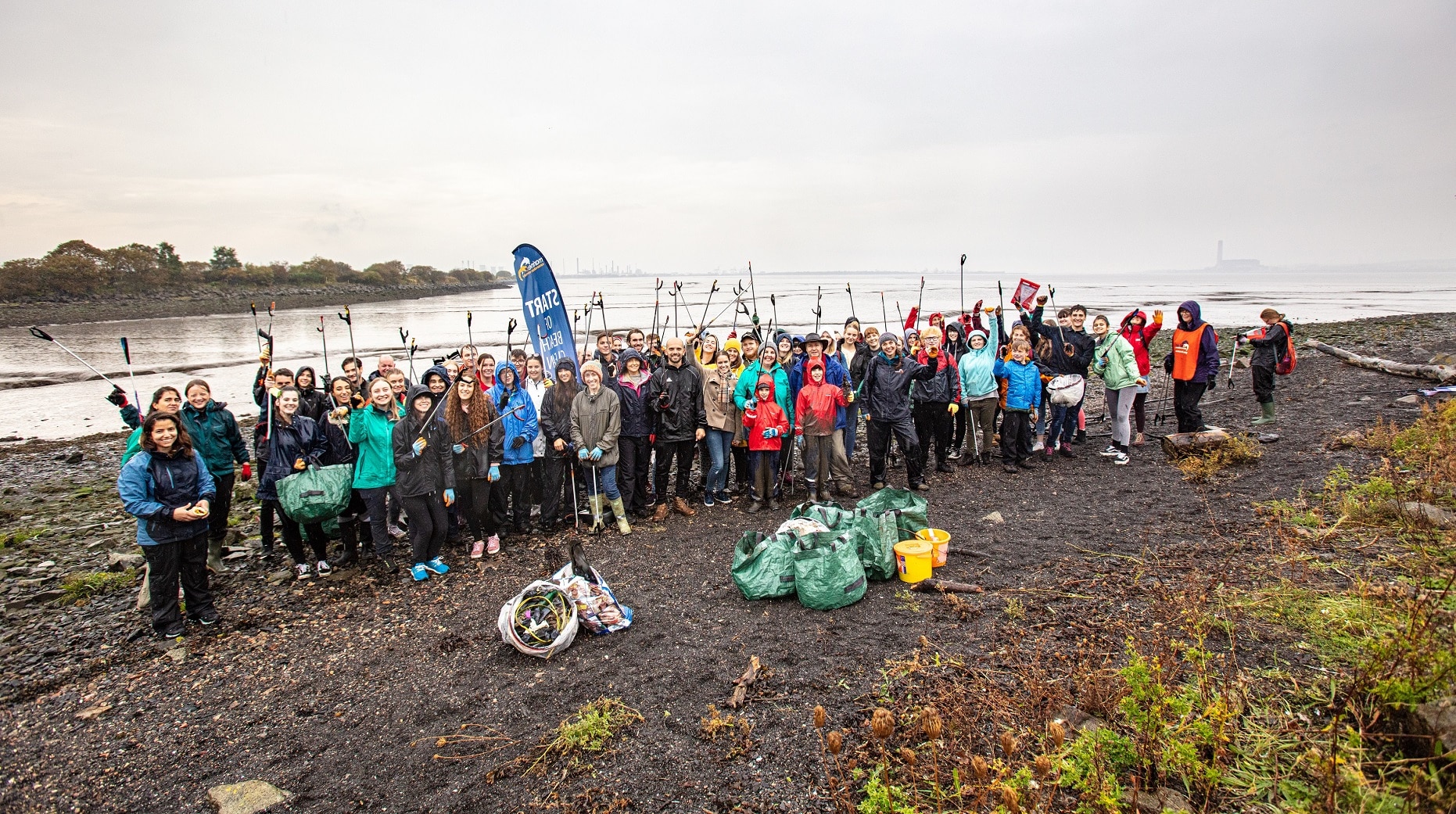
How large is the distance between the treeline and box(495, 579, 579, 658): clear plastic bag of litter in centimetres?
6577

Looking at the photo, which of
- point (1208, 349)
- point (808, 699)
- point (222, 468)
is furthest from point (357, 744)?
point (1208, 349)

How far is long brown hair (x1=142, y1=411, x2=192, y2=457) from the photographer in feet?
18.0

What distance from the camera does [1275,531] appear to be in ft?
20.2

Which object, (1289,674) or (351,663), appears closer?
(1289,674)

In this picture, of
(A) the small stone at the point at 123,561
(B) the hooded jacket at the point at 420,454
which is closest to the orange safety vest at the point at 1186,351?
(B) the hooded jacket at the point at 420,454

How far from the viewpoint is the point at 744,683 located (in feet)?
15.3

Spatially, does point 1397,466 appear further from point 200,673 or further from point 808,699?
point 200,673

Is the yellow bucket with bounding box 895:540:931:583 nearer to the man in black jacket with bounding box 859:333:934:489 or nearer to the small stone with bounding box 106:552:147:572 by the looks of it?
the man in black jacket with bounding box 859:333:934:489

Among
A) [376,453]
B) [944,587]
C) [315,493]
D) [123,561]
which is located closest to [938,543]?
[944,587]

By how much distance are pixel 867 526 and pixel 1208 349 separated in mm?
6693

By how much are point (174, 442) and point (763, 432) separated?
5.93 metres

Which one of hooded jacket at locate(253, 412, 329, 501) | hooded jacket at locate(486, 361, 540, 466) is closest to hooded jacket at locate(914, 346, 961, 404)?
hooded jacket at locate(486, 361, 540, 466)

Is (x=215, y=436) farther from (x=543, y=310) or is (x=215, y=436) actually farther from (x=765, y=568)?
(x=765, y=568)

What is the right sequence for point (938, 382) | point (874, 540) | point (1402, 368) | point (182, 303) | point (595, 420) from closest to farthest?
point (874, 540), point (595, 420), point (938, 382), point (1402, 368), point (182, 303)
